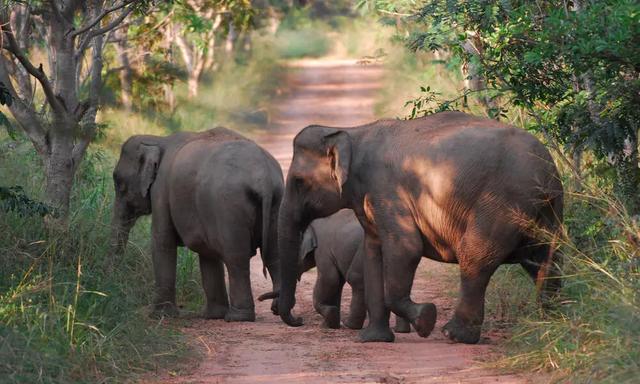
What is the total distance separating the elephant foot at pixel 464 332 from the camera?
8.73 metres

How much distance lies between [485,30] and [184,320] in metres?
3.49

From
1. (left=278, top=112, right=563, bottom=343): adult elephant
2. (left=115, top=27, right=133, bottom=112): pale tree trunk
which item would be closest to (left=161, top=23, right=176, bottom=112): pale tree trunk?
(left=115, top=27, right=133, bottom=112): pale tree trunk

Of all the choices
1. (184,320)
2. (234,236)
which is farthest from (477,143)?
(184,320)

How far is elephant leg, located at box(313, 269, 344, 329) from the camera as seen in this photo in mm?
10367

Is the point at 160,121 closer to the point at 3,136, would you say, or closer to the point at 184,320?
the point at 3,136

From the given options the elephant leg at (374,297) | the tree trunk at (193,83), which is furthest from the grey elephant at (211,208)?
the tree trunk at (193,83)

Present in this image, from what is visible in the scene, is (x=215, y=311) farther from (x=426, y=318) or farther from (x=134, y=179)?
A: (x=426, y=318)

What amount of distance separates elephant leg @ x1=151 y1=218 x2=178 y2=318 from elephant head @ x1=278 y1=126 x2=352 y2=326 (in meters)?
1.12

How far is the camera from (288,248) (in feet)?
32.1

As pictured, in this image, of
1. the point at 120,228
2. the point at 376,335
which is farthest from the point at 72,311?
the point at 120,228

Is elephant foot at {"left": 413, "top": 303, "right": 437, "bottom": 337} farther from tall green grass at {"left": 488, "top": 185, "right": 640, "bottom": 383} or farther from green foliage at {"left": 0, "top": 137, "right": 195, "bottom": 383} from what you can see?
green foliage at {"left": 0, "top": 137, "right": 195, "bottom": 383}

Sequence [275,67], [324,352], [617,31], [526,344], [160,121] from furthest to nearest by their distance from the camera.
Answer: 1. [275,67]
2. [160,121]
3. [324,352]
4. [526,344]
5. [617,31]

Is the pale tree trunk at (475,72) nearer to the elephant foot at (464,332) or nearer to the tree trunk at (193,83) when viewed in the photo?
the elephant foot at (464,332)

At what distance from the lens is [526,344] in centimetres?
784
